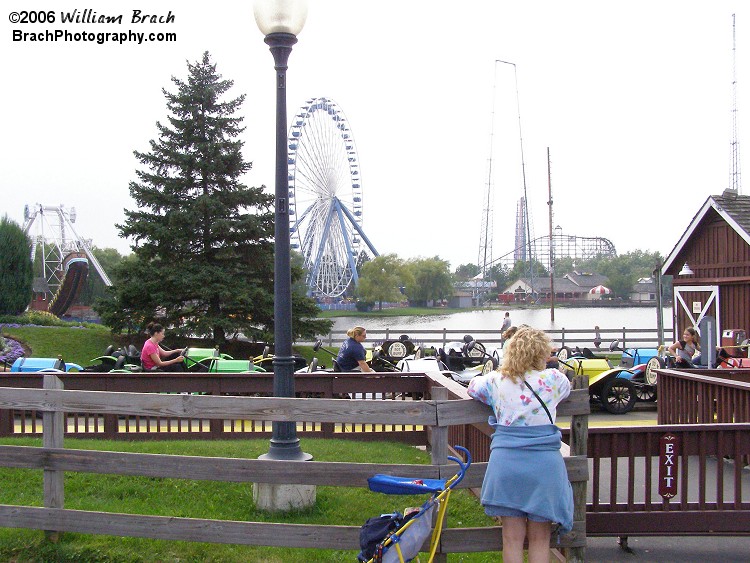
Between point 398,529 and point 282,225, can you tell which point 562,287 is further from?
point 398,529

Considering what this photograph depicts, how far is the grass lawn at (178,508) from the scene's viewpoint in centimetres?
517

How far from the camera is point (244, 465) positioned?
187 inches

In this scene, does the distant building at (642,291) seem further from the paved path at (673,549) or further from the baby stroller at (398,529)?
the baby stroller at (398,529)

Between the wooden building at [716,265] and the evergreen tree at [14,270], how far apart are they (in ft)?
83.5

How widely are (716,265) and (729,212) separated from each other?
169cm

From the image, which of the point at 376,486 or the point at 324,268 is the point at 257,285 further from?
the point at 324,268

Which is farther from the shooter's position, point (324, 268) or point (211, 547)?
point (324, 268)

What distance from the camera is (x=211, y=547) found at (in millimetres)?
5273

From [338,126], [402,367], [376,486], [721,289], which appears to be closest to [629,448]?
[376,486]

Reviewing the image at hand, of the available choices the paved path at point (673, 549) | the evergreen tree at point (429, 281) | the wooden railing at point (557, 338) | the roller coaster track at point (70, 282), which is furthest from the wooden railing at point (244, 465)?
the evergreen tree at point (429, 281)

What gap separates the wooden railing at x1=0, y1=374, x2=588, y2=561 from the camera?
4.64 meters

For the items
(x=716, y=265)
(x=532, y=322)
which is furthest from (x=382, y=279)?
(x=716, y=265)

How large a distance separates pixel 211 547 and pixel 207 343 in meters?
21.9

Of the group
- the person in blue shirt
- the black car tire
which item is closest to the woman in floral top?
the person in blue shirt
